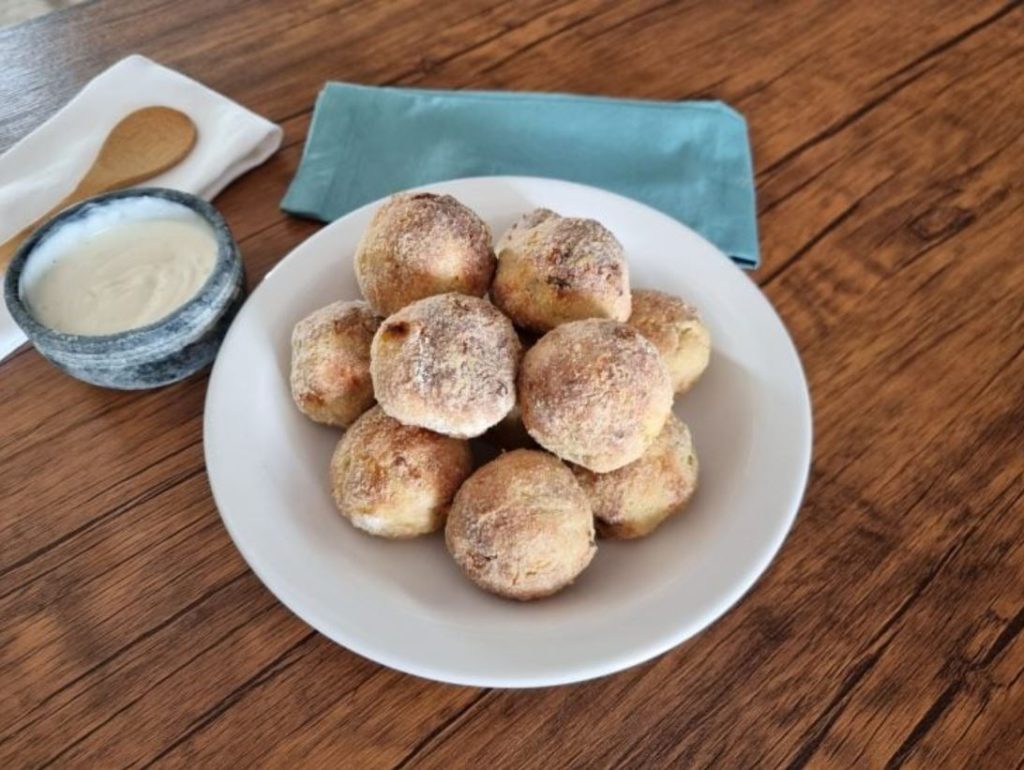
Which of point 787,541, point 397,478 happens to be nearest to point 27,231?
point 397,478

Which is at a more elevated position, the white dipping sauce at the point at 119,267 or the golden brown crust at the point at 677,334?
the white dipping sauce at the point at 119,267

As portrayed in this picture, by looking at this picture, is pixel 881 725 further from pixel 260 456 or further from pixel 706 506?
pixel 260 456

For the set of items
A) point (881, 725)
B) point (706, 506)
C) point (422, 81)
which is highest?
point (422, 81)

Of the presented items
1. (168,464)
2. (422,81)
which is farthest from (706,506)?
(422,81)

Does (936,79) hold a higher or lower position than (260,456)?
lower

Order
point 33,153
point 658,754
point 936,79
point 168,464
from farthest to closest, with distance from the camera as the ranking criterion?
point 936,79, point 33,153, point 168,464, point 658,754

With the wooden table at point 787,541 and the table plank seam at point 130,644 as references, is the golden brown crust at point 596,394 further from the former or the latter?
the table plank seam at point 130,644

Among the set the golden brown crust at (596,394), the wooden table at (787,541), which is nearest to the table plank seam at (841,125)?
the wooden table at (787,541)
